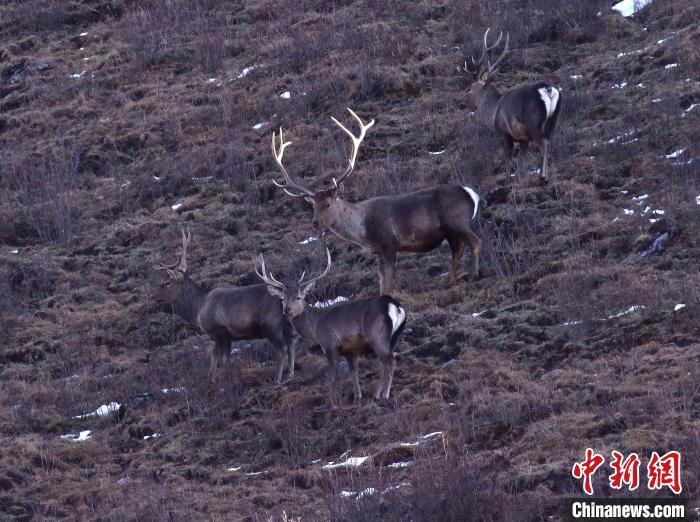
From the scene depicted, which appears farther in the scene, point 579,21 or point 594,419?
point 579,21

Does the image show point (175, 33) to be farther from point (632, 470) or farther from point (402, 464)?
point (632, 470)

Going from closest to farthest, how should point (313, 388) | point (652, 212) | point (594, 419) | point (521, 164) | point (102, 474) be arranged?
point (594, 419) → point (102, 474) → point (313, 388) → point (652, 212) → point (521, 164)

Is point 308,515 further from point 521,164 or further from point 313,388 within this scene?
point 521,164

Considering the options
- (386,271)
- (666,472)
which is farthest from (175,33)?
(666,472)

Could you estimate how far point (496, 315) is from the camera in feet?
45.6

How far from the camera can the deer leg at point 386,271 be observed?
1479 cm

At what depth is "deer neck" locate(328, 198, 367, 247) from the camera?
15.2 metres

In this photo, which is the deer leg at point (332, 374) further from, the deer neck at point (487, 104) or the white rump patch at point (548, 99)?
the deer neck at point (487, 104)

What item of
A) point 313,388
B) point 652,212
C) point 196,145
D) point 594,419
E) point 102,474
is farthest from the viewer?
point 196,145

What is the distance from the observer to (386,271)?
14891 millimetres

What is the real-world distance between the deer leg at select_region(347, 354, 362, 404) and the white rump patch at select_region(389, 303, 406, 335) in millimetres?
589

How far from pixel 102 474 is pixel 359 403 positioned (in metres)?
2.31

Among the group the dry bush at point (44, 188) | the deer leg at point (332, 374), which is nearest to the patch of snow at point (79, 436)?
the deer leg at point (332, 374)

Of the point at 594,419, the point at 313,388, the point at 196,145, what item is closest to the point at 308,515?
the point at 594,419
